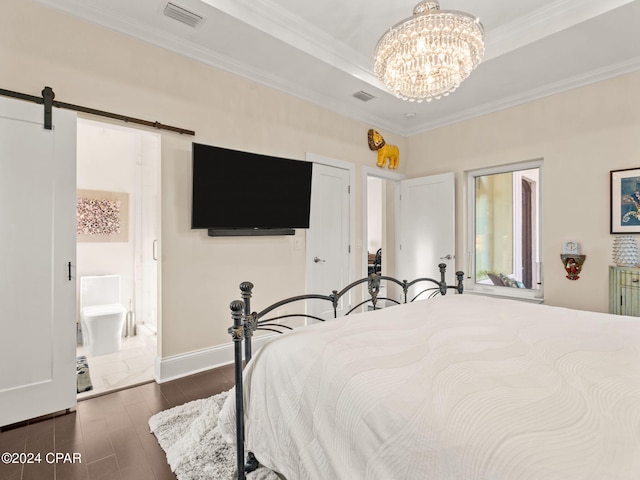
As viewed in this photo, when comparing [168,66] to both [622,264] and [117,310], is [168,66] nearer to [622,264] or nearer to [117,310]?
[117,310]

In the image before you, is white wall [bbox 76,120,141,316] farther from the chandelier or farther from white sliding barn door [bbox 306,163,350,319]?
the chandelier

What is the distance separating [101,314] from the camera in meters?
3.45

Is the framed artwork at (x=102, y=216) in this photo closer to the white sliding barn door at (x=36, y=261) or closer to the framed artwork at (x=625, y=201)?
the white sliding barn door at (x=36, y=261)

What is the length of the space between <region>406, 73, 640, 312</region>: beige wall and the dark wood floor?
3.58 metres

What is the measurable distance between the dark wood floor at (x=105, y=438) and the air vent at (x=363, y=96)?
3.32m

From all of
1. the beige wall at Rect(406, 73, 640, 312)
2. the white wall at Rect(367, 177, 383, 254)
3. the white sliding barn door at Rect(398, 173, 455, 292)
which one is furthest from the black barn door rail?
the white wall at Rect(367, 177, 383, 254)

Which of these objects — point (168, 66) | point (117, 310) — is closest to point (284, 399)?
point (168, 66)

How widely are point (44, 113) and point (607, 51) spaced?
4.53 meters

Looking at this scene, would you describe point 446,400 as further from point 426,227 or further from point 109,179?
point 109,179

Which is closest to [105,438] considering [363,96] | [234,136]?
[234,136]

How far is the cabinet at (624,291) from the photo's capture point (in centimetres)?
289

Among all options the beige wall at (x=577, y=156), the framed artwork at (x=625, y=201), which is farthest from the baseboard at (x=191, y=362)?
the framed artwork at (x=625, y=201)

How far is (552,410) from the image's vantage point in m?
0.85

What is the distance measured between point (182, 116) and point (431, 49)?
6.84ft
